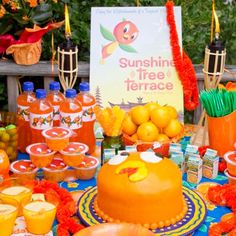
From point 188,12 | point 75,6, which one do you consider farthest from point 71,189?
point 188,12

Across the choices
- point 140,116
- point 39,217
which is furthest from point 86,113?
point 39,217

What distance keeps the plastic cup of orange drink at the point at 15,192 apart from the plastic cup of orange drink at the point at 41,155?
19cm

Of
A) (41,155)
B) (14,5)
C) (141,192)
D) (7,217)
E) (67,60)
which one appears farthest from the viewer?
(14,5)

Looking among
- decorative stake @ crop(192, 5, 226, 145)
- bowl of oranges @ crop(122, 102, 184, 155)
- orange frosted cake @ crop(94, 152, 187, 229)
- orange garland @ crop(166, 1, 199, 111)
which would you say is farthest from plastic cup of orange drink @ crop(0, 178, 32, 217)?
orange garland @ crop(166, 1, 199, 111)

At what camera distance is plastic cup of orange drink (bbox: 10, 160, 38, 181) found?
216cm

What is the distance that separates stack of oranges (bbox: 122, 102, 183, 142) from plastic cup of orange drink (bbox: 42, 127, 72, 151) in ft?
0.98

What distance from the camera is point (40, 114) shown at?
90.3 inches

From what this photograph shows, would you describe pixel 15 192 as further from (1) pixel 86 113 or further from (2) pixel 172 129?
(2) pixel 172 129

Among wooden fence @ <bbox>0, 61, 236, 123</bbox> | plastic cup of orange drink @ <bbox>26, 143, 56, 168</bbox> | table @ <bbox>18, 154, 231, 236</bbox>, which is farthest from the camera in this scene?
wooden fence @ <bbox>0, 61, 236, 123</bbox>

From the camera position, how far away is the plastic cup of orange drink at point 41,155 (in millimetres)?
2135

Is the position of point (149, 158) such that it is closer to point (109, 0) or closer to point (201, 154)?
point (201, 154)

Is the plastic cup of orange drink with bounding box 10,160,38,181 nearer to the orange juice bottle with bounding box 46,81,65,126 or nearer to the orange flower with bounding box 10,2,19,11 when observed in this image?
the orange juice bottle with bounding box 46,81,65,126

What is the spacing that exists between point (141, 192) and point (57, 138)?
1.58ft

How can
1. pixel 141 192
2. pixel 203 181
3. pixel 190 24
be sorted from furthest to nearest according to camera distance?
pixel 190 24 → pixel 203 181 → pixel 141 192
